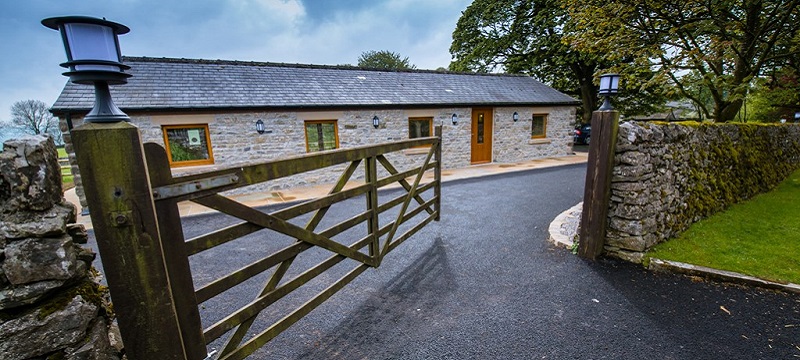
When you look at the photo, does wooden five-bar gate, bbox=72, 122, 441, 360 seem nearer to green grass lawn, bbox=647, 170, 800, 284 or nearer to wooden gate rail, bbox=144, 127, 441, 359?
wooden gate rail, bbox=144, 127, 441, 359

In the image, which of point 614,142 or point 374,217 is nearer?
point 374,217

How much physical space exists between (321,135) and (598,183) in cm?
751

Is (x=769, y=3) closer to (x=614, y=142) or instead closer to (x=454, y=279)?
(x=614, y=142)

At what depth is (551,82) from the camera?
2067cm

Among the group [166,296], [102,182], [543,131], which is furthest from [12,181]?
[543,131]

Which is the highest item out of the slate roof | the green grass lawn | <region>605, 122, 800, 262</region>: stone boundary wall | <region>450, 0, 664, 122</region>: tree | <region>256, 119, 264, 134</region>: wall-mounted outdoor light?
<region>450, 0, 664, 122</region>: tree

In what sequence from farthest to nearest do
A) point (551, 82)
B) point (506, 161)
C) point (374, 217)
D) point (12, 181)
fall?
1. point (551, 82)
2. point (506, 161)
3. point (374, 217)
4. point (12, 181)

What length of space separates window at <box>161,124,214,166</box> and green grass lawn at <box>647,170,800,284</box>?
940 centimetres

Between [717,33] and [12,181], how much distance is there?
1091cm

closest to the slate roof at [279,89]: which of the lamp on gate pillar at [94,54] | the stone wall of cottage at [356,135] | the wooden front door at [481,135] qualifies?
the stone wall of cottage at [356,135]

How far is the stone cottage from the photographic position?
7.64m

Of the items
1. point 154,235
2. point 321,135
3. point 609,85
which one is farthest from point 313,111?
point 154,235

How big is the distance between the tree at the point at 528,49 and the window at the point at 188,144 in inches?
669

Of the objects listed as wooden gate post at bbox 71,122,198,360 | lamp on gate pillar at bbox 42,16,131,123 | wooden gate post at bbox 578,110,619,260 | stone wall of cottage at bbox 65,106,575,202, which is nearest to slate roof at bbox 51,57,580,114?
stone wall of cottage at bbox 65,106,575,202
